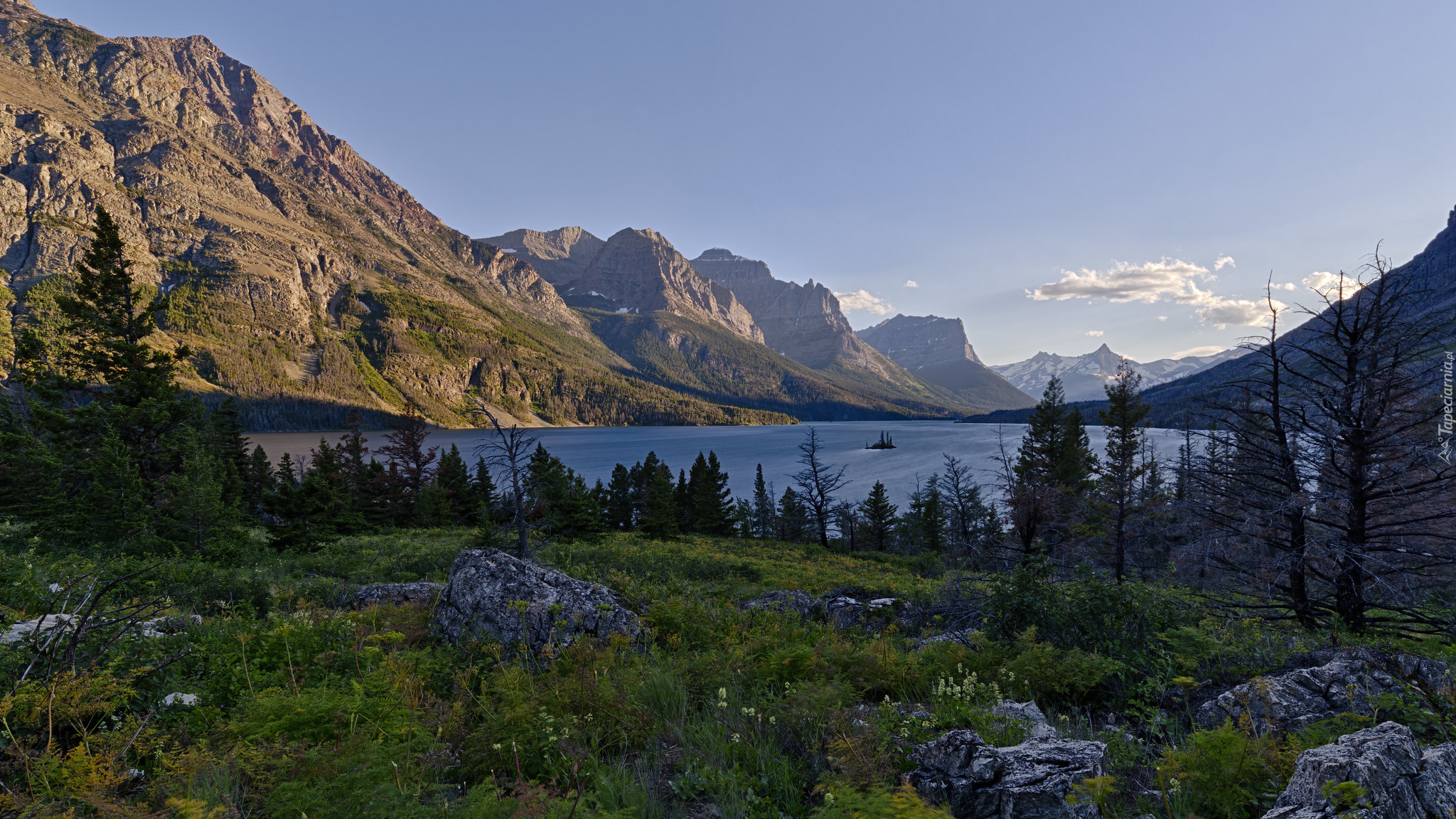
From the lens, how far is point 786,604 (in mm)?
10484

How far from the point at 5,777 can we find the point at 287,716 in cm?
122

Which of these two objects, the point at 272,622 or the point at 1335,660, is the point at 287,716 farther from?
the point at 1335,660

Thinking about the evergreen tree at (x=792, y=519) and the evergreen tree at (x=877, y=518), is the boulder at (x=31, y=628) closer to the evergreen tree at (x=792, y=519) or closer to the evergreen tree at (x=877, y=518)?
the evergreen tree at (x=792, y=519)

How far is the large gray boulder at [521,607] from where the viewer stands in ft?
21.2

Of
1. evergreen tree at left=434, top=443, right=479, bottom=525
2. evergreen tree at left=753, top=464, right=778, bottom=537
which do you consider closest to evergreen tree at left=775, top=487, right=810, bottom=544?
evergreen tree at left=753, top=464, right=778, bottom=537

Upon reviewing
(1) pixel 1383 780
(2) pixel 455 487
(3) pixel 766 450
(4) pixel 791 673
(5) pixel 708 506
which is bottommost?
(3) pixel 766 450

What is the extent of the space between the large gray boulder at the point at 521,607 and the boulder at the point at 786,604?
9.94ft

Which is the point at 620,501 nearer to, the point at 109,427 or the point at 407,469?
the point at 407,469

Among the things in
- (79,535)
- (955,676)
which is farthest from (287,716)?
(79,535)

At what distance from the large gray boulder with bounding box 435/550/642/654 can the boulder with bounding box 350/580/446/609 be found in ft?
5.13

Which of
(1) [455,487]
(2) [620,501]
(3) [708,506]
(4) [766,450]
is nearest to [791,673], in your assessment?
(3) [708,506]

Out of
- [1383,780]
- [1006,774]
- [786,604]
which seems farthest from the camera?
[786,604]

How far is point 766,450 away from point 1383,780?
426 ft

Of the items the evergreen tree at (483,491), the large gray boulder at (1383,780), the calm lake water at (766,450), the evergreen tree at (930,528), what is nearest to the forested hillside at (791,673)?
the large gray boulder at (1383,780)
